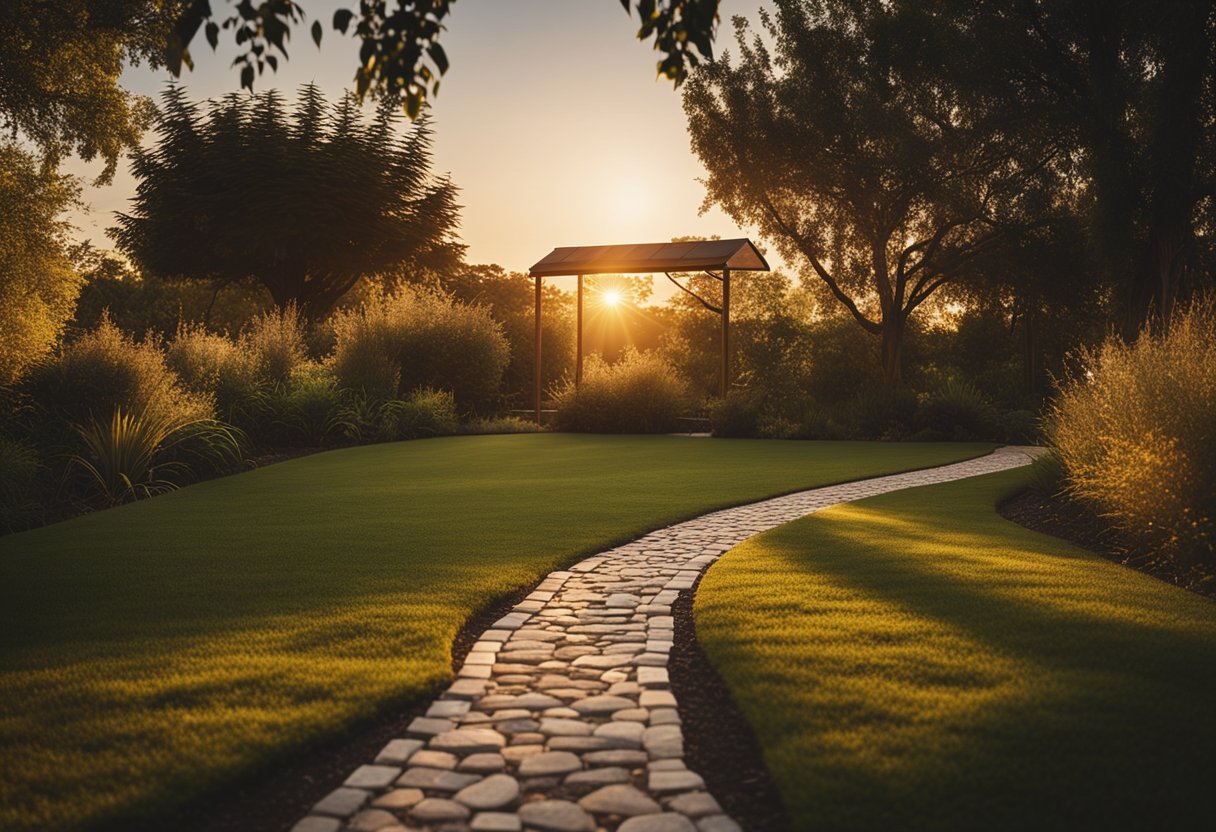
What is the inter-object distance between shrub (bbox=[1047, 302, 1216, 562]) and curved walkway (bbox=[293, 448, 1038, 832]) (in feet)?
12.5

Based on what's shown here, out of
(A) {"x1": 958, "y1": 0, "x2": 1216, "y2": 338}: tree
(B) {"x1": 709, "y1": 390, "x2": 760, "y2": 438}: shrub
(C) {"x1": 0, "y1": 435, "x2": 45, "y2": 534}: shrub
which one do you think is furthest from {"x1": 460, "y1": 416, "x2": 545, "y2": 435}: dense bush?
(A) {"x1": 958, "y1": 0, "x2": 1216, "y2": 338}: tree

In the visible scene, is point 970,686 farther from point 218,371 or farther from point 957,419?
point 957,419

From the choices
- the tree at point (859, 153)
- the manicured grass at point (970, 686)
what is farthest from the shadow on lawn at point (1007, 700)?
the tree at point (859, 153)

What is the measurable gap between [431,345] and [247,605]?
58.5ft

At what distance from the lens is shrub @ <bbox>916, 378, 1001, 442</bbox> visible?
66.9 ft

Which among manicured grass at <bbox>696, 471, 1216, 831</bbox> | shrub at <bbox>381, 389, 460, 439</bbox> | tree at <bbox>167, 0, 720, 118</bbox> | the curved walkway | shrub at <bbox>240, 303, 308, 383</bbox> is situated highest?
tree at <bbox>167, 0, 720, 118</bbox>

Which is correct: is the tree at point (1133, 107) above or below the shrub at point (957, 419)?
above

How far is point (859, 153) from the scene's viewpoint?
1004 inches

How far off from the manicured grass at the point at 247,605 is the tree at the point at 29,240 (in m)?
13.1

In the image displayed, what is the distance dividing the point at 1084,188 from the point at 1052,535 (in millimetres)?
18189

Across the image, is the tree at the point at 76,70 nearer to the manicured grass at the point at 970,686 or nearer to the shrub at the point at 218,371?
the shrub at the point at 218,371

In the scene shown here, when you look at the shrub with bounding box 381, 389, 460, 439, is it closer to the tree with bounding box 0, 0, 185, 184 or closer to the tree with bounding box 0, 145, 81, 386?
the tree with bounding box 0, 145, 81, 386

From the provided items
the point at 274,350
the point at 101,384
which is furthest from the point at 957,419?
the point at 101,384

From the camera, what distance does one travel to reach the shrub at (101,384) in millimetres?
11922
